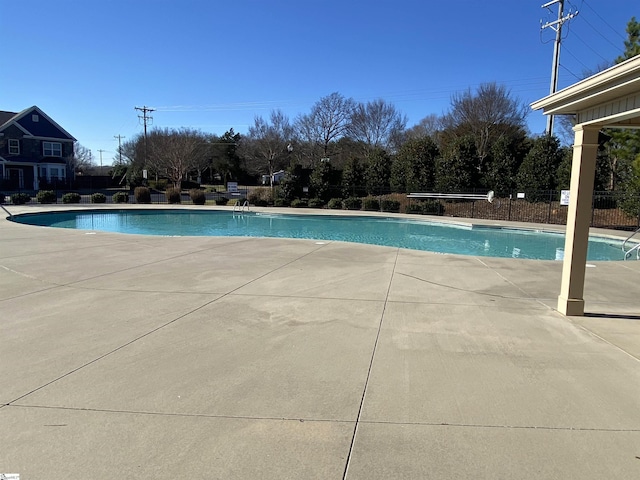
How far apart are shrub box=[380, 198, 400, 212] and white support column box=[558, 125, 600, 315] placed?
22120 mm

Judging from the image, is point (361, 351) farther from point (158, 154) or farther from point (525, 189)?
point (158, 154)

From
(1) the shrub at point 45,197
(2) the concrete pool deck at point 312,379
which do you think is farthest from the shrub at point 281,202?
(2) the concrete pool deck at point 312,379

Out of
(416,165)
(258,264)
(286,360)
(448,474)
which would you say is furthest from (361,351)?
(416,165)

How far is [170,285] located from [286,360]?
371 cm

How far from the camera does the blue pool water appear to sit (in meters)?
15.5

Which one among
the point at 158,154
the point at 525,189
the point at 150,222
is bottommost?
the point at 150,222

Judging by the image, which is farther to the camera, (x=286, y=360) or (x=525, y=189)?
(x=525, y=189)

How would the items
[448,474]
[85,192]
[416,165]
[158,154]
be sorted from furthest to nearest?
[158,154] → [85,192] → [416,165] → [448,474]

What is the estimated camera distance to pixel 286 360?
14.1ft

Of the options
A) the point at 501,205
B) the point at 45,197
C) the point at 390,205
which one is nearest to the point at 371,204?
the point at 390,205

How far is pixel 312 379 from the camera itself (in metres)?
3.88

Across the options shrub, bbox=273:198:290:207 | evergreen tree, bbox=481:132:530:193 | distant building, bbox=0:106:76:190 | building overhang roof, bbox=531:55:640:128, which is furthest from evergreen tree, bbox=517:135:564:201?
distant building, bbox=0:106:76:190

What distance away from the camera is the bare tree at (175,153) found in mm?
45469

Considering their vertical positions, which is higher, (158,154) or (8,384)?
(158,154)
